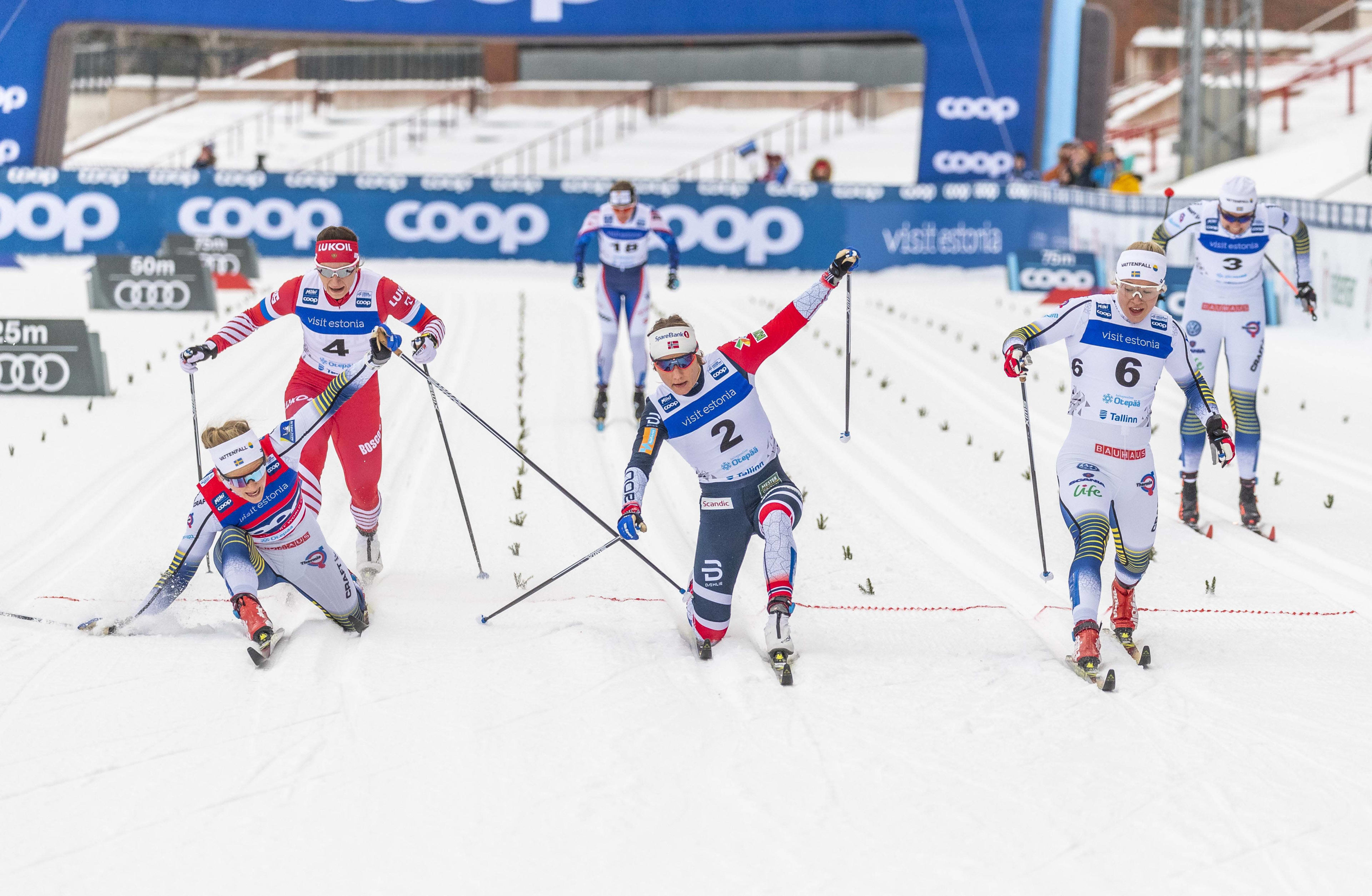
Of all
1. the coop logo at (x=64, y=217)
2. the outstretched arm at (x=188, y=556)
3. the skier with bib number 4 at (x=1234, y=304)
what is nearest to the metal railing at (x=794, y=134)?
the coop logo at (x=64, y=217)

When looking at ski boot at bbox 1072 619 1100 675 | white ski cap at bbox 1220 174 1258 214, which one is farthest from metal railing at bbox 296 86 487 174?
ski boot at bbox 1072 619 1100 675

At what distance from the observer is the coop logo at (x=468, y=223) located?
81.0 ft

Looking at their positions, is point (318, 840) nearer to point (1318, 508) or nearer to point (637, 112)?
point (1318, 508)

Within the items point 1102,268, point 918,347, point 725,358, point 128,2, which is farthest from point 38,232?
point 725,358

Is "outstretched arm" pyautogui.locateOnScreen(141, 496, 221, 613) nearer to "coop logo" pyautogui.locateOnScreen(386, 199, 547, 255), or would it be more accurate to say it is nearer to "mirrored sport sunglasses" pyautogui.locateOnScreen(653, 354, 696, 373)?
"mirrored sport sunglasses" pyautogui.locateOnScreen(653, 354, 696, 373)

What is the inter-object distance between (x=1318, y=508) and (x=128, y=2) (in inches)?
1000

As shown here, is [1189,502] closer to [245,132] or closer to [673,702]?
[673,702]

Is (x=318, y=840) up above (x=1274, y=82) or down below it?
below

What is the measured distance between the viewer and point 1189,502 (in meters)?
8.98

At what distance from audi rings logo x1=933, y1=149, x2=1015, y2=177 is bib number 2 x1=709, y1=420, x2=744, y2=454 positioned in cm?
2090

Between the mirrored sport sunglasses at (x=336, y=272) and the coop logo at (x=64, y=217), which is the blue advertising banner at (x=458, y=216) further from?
the mirrored sport sunglasses at (x=336, y=272)

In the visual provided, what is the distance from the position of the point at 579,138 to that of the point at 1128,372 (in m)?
30.6

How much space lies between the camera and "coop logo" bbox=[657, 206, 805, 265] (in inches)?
947

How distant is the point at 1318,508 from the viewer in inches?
376
